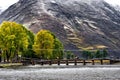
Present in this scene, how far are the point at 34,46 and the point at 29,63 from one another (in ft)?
27.1

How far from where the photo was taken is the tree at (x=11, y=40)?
16750cm

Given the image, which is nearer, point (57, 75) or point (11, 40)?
point (57, 75)

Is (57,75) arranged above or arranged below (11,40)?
below

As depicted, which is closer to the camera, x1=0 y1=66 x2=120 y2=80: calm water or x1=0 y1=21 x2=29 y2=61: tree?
x1=0 y1=66 x2=120 y2=80: calm water

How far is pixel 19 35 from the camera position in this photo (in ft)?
568

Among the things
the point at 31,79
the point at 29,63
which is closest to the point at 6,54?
the point at 29,63

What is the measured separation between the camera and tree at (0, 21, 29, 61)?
550ft

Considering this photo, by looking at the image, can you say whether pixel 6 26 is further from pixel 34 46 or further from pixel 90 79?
pixel 90 79

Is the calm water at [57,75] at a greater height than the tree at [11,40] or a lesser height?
lesser

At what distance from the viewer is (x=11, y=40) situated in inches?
6594

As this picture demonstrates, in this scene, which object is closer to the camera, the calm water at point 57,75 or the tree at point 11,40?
the calm water at point 57,75

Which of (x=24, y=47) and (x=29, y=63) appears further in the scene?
(x=29, y=63)

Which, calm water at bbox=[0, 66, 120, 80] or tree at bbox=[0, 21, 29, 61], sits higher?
tree at bbox=[0, 21, 29, 61]

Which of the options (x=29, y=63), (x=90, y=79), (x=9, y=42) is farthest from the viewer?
(x=29, y=63)
